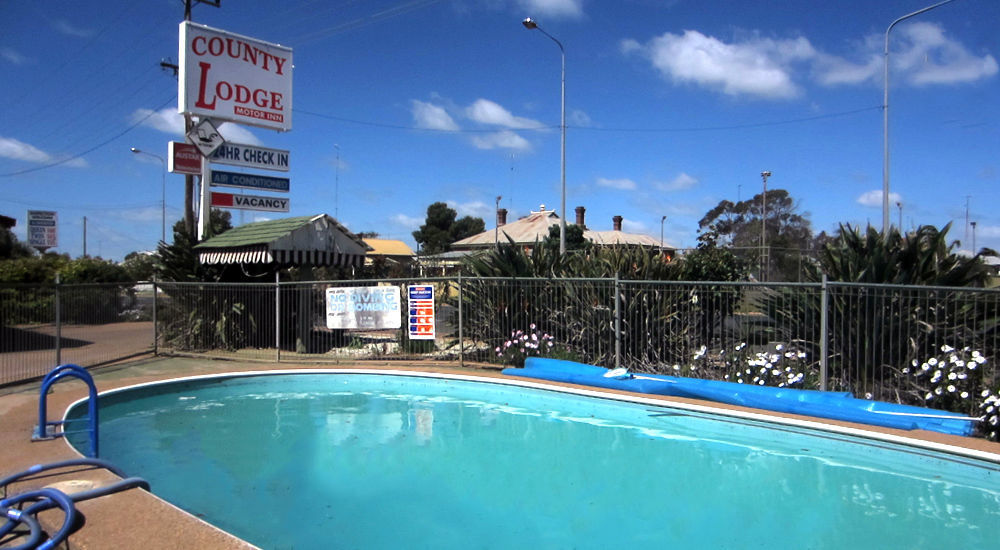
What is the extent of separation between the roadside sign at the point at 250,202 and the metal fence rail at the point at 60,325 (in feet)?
13.3

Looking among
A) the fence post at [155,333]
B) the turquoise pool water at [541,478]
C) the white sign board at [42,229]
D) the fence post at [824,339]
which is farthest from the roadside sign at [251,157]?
the white sign board at [42,229]

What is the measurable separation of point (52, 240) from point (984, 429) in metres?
45.4

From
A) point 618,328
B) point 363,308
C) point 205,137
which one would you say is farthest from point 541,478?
point 205,137

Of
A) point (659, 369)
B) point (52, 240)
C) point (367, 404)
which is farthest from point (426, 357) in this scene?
point (52, 240)

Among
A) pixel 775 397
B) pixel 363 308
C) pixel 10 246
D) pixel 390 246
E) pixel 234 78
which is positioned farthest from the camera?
pixel 390 246

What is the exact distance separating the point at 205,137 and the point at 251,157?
1418mm

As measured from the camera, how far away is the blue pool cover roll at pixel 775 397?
7.97 metres

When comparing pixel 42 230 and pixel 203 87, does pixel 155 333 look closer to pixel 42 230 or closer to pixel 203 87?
pixel 203 87

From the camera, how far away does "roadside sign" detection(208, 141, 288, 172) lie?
59.5 ft

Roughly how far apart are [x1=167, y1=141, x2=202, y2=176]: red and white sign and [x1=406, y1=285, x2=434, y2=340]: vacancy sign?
10.7 m

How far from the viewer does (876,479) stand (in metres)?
6.86

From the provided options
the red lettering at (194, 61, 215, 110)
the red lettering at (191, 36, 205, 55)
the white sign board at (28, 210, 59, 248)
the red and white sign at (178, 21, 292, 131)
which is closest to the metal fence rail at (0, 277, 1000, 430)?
the red lettering at (194, 61, 215, 110)

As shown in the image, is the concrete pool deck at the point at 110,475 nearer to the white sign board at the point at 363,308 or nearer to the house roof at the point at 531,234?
the white sign board at the point at 363,308

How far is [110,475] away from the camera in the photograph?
18.3ft
